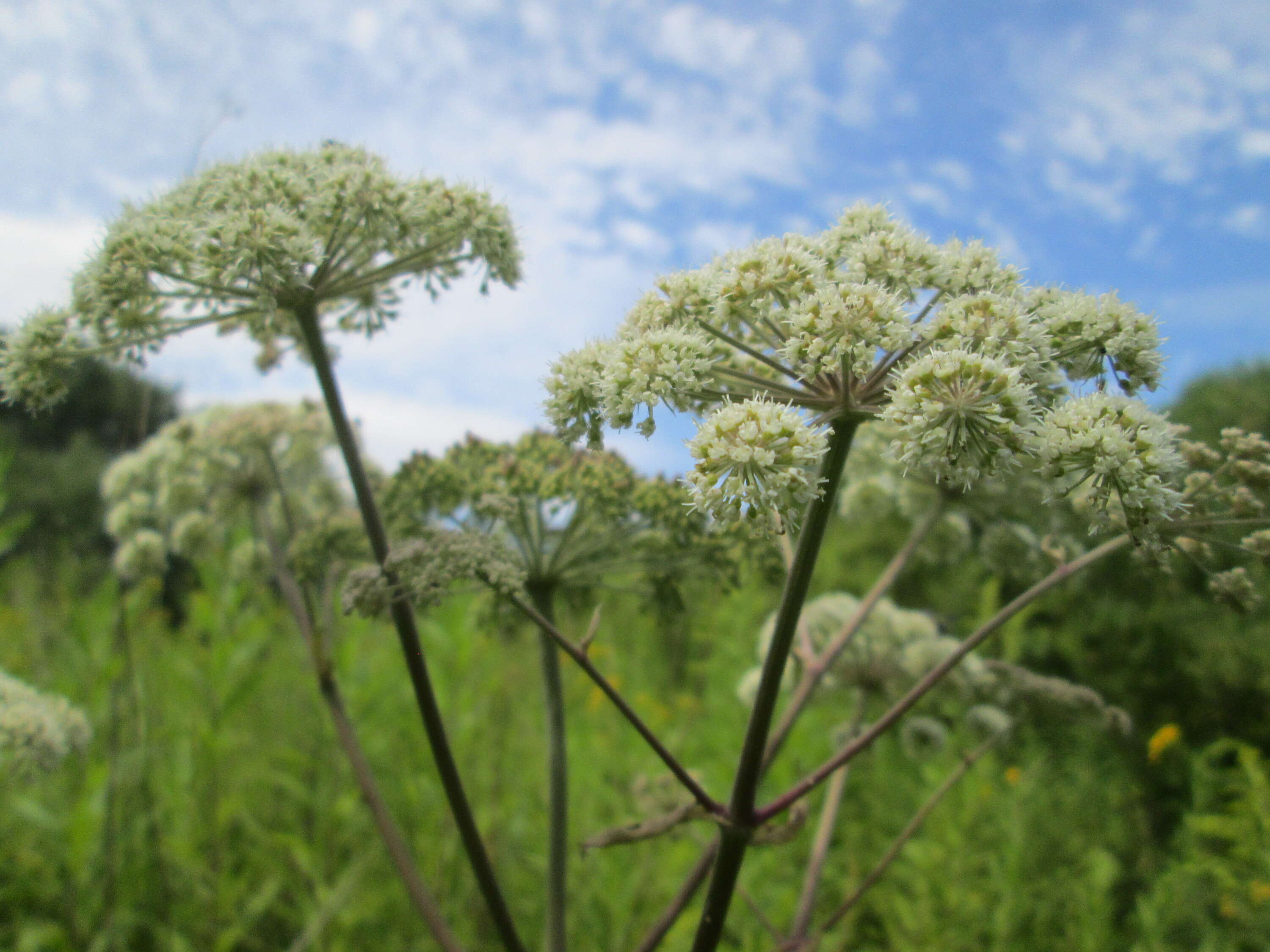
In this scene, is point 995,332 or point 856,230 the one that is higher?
point 856,230

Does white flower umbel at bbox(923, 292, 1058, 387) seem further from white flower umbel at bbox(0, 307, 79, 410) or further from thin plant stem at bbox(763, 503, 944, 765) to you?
white flower umbel at bbox(0, 307, 79, 410)

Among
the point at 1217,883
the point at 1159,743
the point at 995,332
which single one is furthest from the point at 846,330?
the point at 1217,883

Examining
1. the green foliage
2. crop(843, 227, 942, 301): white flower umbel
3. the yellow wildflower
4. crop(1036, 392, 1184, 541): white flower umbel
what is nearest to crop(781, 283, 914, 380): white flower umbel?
crop(843, 227, 942, 301): white flower umbel

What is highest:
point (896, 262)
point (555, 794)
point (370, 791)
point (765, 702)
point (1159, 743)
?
point (896, 262)

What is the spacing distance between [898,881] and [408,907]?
3.85 meters

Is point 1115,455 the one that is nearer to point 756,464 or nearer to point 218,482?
point 756,464

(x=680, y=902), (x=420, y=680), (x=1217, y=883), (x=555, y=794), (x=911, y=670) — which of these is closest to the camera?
(x=420, y=680)

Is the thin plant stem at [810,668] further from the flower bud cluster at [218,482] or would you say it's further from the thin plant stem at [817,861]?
the flower bud cluster at [218,482]

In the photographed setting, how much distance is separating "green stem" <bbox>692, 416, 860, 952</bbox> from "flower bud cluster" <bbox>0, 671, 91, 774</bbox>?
237cm

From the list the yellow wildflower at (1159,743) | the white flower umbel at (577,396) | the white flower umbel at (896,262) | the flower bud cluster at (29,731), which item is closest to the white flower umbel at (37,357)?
the flower bud cluster at (29,731)

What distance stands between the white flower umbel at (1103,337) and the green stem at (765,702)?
50 centimetres

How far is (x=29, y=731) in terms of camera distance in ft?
8.97

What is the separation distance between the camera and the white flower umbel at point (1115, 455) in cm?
153

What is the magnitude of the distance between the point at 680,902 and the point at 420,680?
0.99m
